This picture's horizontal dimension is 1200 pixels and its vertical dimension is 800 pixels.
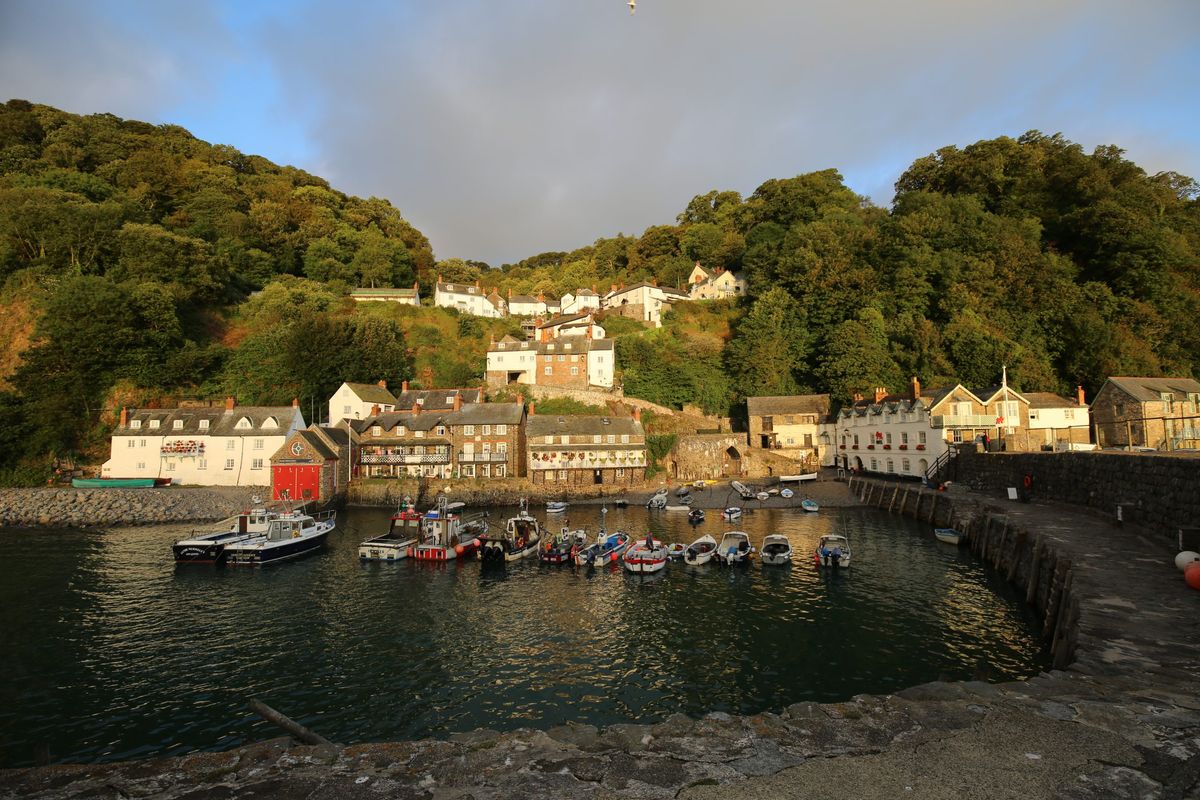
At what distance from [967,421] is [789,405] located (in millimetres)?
21212

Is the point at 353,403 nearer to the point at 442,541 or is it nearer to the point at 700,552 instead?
the point at 442,541

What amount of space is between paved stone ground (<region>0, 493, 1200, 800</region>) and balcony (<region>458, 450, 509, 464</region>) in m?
54.1

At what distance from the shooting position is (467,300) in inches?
3952

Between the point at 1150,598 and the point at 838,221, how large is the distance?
82.7 metres

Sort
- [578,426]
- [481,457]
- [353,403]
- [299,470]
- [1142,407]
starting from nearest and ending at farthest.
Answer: [1142,407]
[299,470]
[481,457]
[578,426]
[353,403]

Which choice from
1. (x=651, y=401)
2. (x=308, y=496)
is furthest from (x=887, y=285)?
(x=308, y=496)

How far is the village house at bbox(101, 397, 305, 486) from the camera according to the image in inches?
2275

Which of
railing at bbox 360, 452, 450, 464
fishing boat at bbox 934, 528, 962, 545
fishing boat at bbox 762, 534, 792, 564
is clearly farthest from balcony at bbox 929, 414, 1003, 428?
railing at bbox 360, 452, 450, 464

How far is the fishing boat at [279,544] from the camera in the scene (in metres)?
35.6

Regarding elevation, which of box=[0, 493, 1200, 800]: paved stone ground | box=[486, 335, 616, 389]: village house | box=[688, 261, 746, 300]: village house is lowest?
box=[0, 493, 1200, 800]: paved stone ground

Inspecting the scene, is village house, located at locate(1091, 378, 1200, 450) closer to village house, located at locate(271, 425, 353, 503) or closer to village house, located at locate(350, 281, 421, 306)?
village house, located at locate(271, 425, 353, 503)

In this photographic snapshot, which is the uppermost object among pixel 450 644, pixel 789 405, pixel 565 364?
pixel 565 364

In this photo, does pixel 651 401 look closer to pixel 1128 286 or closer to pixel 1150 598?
pixel 1128 286

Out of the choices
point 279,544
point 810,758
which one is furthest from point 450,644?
point 279,544
